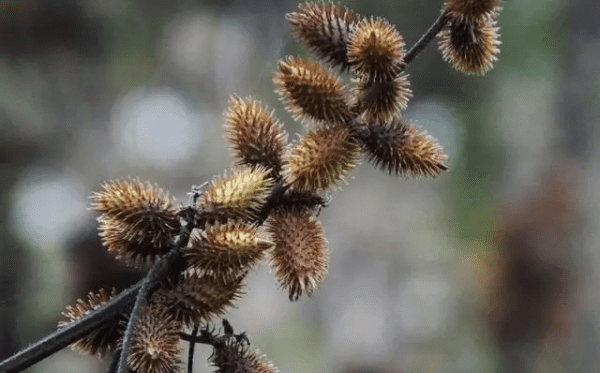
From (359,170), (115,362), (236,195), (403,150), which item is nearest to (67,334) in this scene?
(115,362)

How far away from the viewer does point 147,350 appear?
640 millimetres

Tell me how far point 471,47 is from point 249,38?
19.0 ft

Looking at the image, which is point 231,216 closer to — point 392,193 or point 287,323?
point 287,323

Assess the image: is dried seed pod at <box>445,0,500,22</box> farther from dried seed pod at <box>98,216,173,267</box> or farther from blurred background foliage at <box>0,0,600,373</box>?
blurred background foliage at <box>0,0,600,373</box>

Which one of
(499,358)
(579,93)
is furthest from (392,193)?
(499,358)

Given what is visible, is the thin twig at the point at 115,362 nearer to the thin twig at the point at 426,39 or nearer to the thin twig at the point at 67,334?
the thin twig at the point at 67,334

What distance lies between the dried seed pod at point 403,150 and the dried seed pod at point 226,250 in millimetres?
110

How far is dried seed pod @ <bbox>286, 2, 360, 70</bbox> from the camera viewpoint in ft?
2.42

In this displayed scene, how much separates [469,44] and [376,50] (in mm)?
85

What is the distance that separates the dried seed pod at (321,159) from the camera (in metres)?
0.70

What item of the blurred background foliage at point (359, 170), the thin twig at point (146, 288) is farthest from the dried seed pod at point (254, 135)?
the blurred background foliage at point (359, 170)

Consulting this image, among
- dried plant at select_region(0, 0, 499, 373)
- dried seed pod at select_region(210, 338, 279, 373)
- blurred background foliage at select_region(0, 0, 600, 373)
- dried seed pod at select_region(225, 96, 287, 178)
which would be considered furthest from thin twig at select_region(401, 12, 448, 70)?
blurred background foliage at select_region(0, 0, 600, 373)

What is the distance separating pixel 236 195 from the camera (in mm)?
678

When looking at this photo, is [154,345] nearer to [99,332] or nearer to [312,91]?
[99,332]
